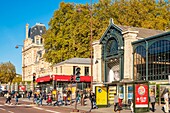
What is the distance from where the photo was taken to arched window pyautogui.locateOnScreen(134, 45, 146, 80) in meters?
41.0

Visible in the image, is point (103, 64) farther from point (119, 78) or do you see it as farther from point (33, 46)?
point (33, 46)

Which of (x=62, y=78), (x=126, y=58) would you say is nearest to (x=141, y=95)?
(x=126, y=58)

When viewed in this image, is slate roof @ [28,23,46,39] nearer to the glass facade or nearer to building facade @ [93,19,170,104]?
building facade @ [93,19,170,104]

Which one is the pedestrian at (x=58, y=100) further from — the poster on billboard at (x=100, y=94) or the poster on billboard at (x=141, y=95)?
the poster on billboard at (x=141, y=95)

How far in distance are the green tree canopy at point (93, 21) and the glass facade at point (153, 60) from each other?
695 inches

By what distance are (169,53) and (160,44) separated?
164cm

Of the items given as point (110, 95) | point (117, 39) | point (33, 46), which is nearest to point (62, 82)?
point (117, 39)

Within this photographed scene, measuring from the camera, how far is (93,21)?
61.0m

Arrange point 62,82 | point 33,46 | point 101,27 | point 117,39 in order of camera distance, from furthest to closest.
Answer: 1. point 33,46
2. point 101,27
3. point 62,82
4. point 117,39

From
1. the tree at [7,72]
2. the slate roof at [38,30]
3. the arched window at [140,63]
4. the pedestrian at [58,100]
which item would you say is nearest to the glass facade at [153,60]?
the arched window at [140,63]

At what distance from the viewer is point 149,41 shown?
131 ft

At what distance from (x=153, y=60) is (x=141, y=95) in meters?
11.8

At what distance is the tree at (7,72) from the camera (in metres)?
126

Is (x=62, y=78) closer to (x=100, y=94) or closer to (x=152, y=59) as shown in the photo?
(x=152, y=59)
